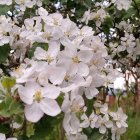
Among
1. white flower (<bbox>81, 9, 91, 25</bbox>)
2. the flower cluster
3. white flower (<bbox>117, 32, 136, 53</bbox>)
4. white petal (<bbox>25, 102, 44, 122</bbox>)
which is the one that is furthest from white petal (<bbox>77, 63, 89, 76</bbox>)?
white flower (<bbox>117, 32, 136, 53</bbox>)

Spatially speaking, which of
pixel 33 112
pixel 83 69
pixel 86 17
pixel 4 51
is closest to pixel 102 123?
pixel 4 51

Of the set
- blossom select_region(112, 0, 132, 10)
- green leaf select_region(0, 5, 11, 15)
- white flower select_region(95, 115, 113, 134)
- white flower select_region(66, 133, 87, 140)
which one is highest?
blossom select_region(112, 0, 132, 10)

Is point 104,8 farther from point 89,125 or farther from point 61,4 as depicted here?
point 89,125

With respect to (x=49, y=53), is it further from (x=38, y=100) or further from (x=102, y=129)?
(x=102, y=129)

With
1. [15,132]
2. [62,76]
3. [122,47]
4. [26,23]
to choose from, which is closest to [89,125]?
[26,23]

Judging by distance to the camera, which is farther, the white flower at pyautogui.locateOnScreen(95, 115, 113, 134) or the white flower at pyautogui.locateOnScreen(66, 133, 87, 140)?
the white flower at pyautogui.locateOnScreen(95, 115, 113, 134)

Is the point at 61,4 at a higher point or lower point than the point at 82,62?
higher

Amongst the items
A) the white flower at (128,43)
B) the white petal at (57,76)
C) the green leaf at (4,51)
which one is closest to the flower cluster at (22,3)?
the green leaf at (4,51)

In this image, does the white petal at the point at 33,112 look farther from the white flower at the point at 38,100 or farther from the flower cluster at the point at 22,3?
the flower cluster at the point at 22,3

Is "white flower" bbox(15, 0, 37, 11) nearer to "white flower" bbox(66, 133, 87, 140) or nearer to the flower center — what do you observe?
"white flower" bbox(66, 133, 87, 140)
